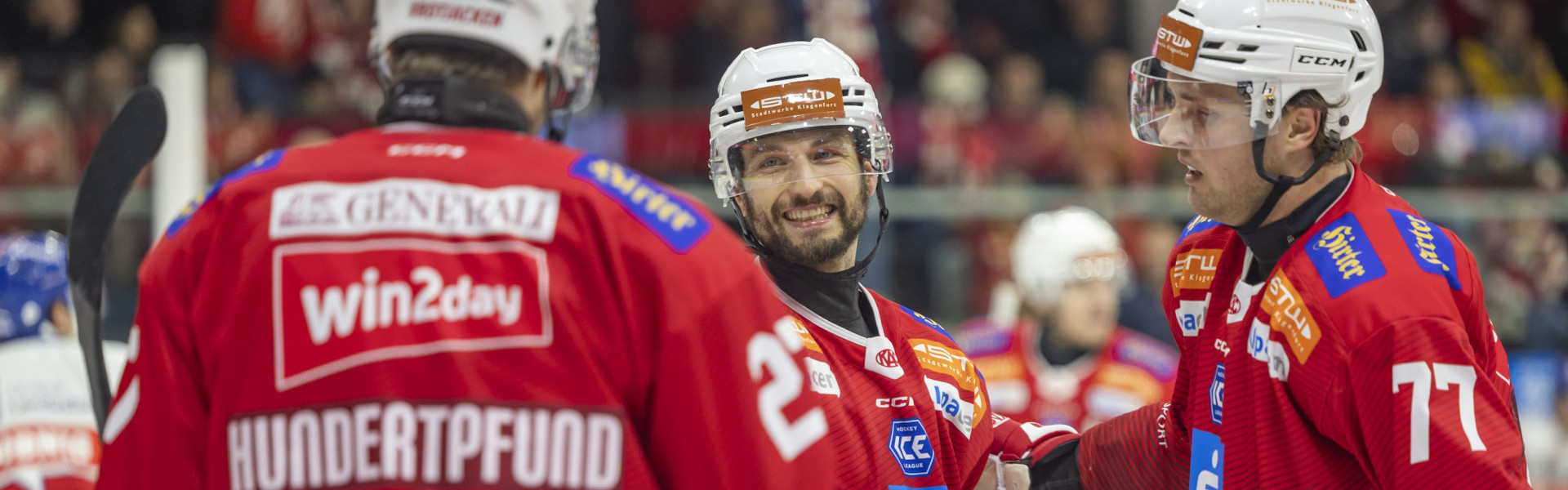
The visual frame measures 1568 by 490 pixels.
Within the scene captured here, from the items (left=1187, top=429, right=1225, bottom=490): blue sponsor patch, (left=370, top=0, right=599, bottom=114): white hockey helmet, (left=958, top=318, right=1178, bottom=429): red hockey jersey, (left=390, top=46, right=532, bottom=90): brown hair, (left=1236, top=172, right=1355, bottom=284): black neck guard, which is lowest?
(left=958, top=318, right=1178, bottom=429): red hockey jersey

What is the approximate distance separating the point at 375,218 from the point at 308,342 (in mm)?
172

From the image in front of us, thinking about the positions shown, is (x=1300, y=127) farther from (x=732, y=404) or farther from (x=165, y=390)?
(x=165, y=390)

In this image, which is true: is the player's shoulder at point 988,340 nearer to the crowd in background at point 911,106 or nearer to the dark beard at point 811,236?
the crowd in background at point 911,106

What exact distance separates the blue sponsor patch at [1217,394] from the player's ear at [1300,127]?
0.44m

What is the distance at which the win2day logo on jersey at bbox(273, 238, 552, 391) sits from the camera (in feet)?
5.91

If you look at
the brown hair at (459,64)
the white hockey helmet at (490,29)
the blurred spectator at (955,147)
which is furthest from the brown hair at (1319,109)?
the blurred spectator at (955,147)

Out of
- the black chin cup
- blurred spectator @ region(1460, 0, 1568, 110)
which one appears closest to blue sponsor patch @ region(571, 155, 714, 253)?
the black chin cup

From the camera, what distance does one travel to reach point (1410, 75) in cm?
1033

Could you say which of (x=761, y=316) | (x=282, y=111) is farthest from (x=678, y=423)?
(x=282, y=111)

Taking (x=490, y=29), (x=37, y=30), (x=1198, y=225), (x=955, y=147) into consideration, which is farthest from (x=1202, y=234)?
(x=37, y=30)

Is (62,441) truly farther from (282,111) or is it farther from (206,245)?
(282,111)

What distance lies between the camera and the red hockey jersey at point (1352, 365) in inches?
94.0

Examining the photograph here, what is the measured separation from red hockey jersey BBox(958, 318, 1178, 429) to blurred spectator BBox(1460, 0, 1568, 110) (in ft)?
17.6

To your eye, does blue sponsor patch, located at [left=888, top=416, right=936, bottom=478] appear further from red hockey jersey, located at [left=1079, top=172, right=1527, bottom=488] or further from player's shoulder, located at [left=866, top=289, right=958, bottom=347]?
red hockey jersey, located at [left=1079, top=172, right=1527, bottom=488]
